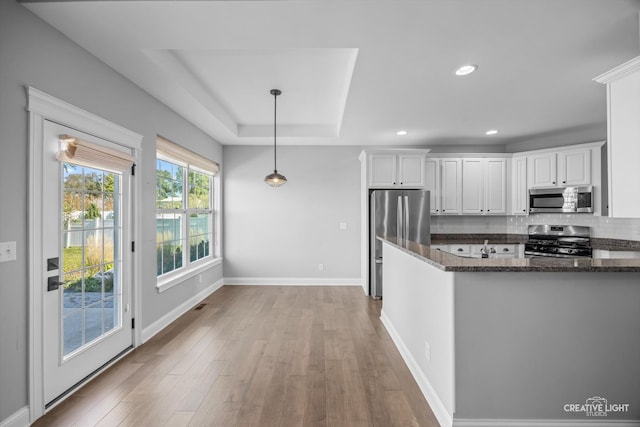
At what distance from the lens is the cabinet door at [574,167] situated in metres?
4.44

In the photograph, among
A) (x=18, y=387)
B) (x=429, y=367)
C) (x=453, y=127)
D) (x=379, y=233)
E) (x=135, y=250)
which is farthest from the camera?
(x=379, y=233)

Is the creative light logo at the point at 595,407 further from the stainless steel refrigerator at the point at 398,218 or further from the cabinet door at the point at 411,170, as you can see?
the cabinet door at the point at 411,170

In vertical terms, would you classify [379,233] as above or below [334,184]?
below

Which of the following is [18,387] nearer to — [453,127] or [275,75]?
[275,75]

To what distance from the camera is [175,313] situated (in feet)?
12.8

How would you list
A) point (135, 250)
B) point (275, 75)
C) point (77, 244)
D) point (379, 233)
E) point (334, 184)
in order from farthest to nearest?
point (334, 184) → point (379, 233) → point (275, 75) → point (135, 250) → point (77, 244)

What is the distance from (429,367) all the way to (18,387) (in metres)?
2.57

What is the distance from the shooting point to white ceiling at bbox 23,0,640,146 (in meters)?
1.91

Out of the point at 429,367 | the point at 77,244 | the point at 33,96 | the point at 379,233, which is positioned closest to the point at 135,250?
the point at 77,244

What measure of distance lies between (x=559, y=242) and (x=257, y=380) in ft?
15.6

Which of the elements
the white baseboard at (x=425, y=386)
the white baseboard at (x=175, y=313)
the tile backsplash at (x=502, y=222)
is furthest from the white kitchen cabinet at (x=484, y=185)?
the white baseboard at (x=175, y=313)

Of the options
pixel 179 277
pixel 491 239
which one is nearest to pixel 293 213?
pixel 179 277

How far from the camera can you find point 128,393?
2305 mm

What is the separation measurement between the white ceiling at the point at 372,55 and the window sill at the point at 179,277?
2.02m
